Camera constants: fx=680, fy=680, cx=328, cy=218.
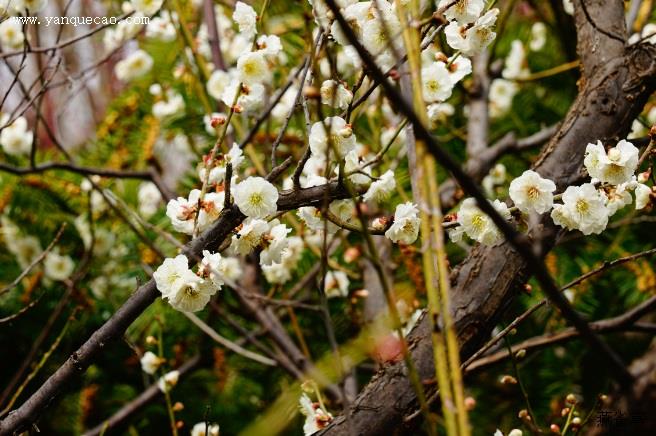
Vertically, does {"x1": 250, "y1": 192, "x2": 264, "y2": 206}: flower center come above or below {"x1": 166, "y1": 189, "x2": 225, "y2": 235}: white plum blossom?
below

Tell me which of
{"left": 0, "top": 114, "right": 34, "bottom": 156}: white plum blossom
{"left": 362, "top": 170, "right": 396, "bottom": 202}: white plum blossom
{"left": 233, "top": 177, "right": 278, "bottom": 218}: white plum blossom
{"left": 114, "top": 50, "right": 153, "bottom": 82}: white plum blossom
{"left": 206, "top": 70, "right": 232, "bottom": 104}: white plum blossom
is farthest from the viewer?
{"left": 114, "top": 50, "right": 153, "bottom": 82}: white plum blossom

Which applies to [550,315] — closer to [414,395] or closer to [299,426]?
[299,426]

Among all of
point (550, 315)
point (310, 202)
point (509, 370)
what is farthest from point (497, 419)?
point (310, 202)

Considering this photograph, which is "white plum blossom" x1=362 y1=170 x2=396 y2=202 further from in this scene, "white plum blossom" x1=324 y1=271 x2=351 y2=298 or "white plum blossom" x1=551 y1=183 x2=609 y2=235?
"white plum blossom" x1=324 y1=271 x2=351 y2=298

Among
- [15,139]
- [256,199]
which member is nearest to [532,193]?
[256,199]

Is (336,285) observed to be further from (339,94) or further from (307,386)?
(339,94)

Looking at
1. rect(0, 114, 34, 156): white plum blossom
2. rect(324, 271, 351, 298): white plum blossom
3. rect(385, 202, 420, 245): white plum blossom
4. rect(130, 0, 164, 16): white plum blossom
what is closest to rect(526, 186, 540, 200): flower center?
rect(385, 202, 420, 245): white plum blossom

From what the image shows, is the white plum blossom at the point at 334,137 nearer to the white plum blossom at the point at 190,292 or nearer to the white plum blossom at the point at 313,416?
the white plum blossom at the point at 190,292
